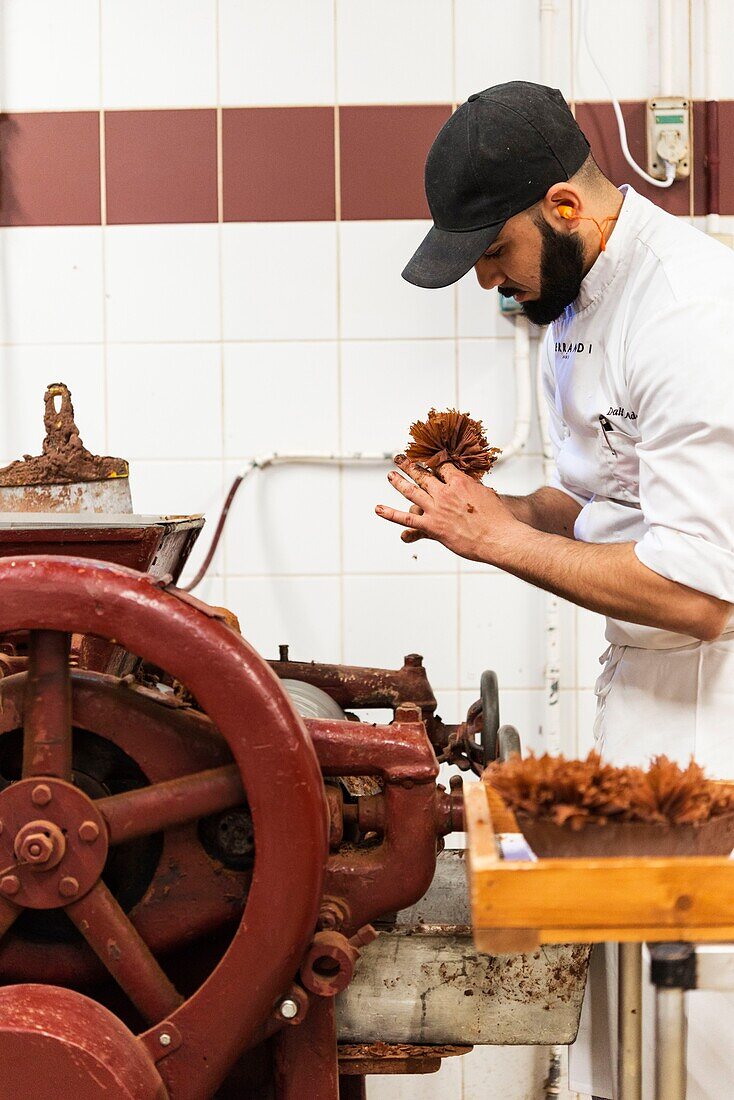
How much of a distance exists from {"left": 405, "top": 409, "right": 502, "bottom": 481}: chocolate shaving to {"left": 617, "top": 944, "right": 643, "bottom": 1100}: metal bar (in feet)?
2.17

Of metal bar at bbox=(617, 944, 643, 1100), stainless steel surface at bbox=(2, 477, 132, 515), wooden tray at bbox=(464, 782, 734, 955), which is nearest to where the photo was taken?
wooden tray at bbox=(464, 782, 734, 955)

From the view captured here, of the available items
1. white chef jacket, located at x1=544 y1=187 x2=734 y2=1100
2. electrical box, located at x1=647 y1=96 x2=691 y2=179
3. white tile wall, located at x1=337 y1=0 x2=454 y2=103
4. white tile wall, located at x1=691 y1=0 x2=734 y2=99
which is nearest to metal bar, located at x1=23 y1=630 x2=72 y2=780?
white chef jacket, located at x1=544 y1=187 x2=734 y2=1100

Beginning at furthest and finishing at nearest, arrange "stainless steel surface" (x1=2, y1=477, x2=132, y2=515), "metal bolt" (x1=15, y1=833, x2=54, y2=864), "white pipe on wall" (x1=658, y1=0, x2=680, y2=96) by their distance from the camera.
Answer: "white pipe on wall" (x1=658, y1=0, x2=680, y2=96), "stainless steel surface" (x1=2, y1=477, x2=132, y2=515), "metal bolt" (x1=15, y1=833, x2=54, y2=864)

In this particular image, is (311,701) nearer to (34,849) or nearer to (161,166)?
(34,849)

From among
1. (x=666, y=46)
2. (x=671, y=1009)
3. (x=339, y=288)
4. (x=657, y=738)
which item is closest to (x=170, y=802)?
(x=671, y=1009)

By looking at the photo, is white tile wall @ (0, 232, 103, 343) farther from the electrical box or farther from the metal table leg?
the metal table leg

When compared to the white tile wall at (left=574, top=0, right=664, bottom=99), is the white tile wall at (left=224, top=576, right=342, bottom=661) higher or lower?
lower

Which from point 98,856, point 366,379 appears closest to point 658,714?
point 98,856

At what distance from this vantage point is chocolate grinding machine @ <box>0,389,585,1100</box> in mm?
1104

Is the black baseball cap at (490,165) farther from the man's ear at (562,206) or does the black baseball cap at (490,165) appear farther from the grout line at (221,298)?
the grout line at (221,298)

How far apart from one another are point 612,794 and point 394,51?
6.64 feet

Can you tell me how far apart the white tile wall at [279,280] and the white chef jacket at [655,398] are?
901mm

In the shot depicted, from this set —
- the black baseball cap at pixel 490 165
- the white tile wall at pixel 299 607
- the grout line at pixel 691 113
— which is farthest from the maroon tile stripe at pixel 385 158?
the black baseball cap at pixel 490 165

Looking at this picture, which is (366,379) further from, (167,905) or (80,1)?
(167,905)
